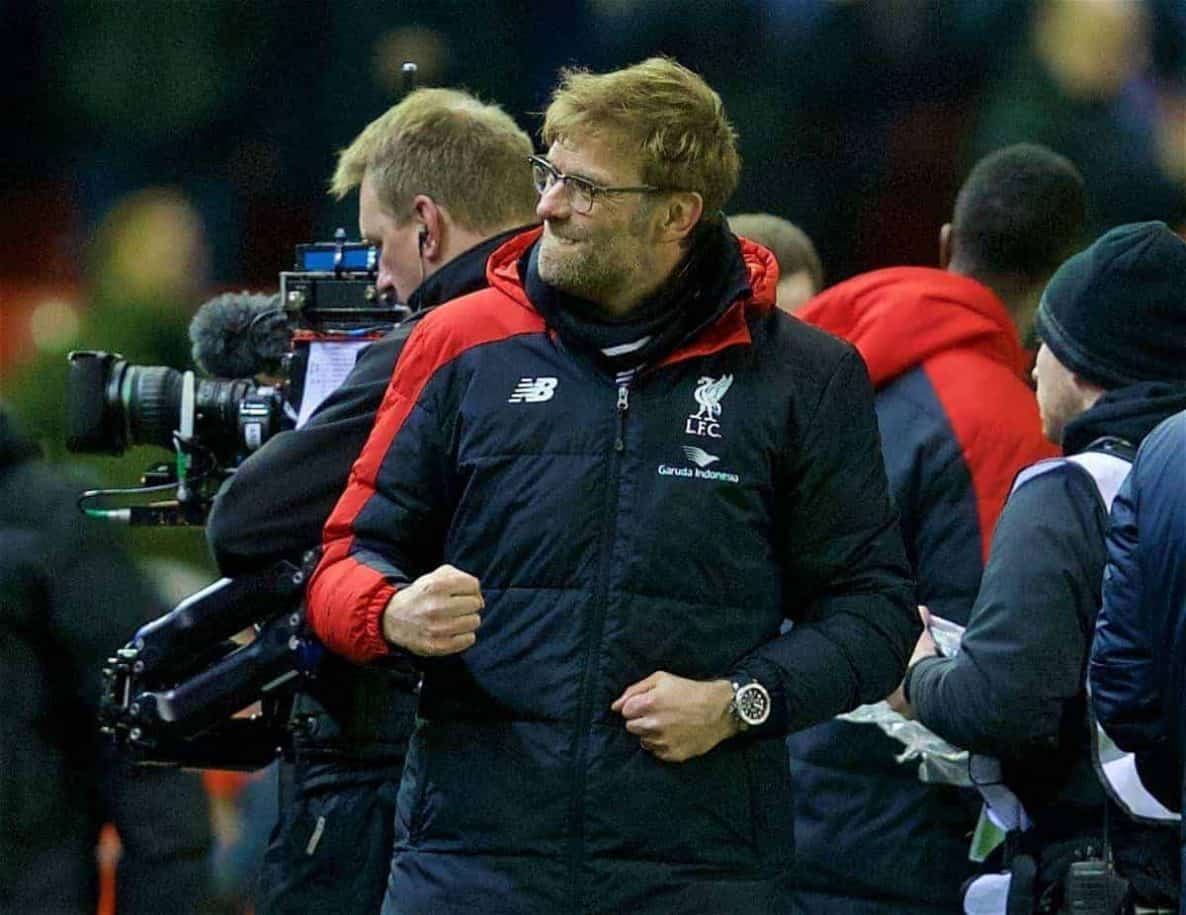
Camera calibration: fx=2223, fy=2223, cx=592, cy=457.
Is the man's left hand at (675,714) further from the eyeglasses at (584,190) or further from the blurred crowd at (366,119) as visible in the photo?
the blurred crowd at (366,119)

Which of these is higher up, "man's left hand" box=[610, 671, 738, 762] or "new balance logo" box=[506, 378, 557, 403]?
"new balance logo" box=[506, 378, 557, 403]

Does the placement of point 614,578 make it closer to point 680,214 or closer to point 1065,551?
point 680,214

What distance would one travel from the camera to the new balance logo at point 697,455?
2.30m

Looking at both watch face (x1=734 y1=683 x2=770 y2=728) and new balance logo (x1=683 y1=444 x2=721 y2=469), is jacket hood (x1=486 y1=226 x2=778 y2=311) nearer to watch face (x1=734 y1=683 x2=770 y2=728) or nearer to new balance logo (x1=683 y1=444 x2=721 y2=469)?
new balance logo (x1=683 y1=444 x2=721 y2=469)

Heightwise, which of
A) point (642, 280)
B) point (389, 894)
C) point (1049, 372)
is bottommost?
point (389, 894)

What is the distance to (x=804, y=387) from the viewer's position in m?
2.37

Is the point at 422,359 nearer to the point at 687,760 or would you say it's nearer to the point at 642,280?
the point at 642,280

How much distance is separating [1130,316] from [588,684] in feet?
3.07

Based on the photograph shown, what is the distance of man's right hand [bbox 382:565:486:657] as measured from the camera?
2.21 metres

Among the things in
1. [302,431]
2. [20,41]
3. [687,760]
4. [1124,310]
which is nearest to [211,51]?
[20,41]

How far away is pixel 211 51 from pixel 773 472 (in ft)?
11.4

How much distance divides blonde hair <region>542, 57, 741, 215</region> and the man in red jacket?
3.25ft

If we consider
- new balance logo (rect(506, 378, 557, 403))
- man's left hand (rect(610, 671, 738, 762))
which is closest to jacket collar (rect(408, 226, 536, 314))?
new balance logo (rect(506, 378, 557, 403))

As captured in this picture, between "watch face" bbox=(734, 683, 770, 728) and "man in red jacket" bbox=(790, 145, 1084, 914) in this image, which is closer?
"watch face" bbox=(734, 683, 770, 728)
